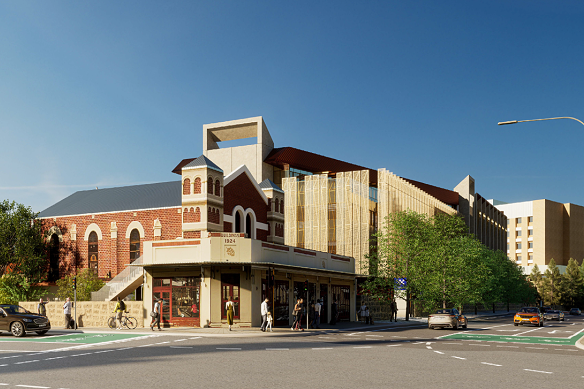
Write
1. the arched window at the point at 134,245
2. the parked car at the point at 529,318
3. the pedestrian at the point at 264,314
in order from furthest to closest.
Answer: the arched window at the point at 134,245
the parked car at the point at 529,318
the pedestrian at the point at 264,314

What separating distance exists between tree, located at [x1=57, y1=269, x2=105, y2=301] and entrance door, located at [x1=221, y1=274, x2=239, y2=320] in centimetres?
1502

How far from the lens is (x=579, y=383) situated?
42.2 feet

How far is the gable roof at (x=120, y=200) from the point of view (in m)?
46.4

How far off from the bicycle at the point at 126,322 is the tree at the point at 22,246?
17.4 m

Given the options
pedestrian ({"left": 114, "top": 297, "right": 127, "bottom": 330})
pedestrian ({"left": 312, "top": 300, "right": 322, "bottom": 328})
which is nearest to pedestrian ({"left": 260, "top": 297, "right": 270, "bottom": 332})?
pedestrian ({"left": 312, "top": 300, "right": 322, "bottom": 328})

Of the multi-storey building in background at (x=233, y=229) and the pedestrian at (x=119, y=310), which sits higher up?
the multi-storey building in background at (x=233, y=229)

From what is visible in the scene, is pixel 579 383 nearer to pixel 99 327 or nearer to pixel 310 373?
pixel 310 373

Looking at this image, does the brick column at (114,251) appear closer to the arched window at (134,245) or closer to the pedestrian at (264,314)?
the arched window at (134,245)

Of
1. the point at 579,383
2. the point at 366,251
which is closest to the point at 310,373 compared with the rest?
the point at 579,383

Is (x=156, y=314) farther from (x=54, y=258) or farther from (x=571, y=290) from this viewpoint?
(x=571, y=290)

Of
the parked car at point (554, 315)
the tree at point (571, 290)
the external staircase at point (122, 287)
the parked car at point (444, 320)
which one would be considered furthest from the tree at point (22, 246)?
the tree at point (571, 290)

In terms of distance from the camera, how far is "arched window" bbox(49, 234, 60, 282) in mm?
49344

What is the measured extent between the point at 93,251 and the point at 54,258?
4453 millimetres

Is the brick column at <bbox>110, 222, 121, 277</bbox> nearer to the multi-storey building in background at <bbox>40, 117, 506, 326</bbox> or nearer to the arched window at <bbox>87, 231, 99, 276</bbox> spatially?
the multi-storey building in background at <bbox>40, 117, 506, 326</bbox>
